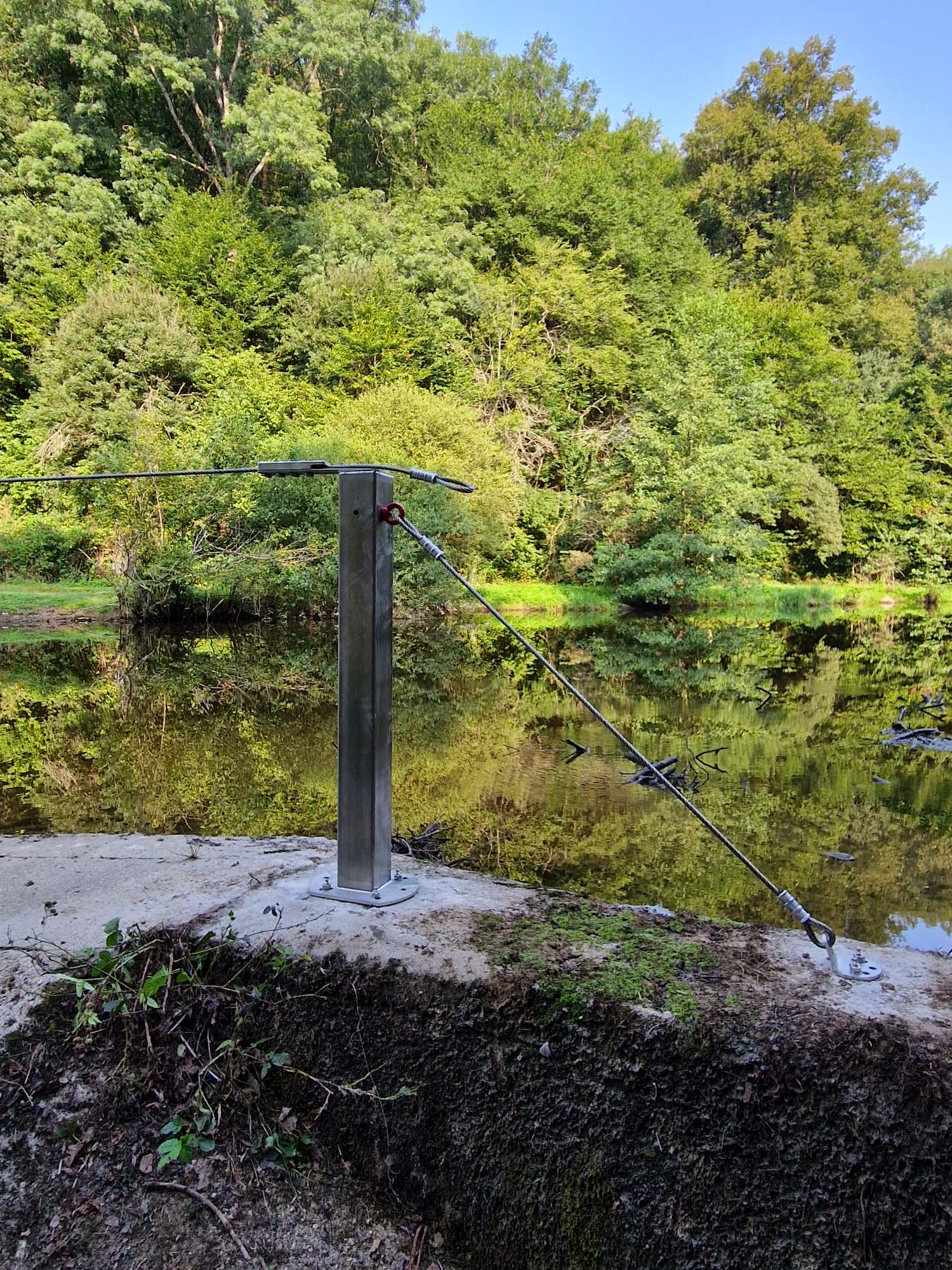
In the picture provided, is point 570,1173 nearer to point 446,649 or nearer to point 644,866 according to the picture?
point 644,866

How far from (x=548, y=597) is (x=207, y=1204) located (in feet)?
82.9

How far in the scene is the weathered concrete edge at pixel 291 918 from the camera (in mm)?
2553

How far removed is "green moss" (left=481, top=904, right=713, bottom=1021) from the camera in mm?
2463

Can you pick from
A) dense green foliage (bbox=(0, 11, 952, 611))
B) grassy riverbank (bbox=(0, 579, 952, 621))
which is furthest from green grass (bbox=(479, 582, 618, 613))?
dense green foliage (bbox=(0, 11, 952, 611))

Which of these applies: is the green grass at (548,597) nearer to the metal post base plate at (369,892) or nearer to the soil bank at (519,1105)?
the metal post base plate at (369,892)

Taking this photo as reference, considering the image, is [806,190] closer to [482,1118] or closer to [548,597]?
[548,597]

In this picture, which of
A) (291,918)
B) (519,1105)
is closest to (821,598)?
(291,918)

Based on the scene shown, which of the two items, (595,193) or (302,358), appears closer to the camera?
(302,358)

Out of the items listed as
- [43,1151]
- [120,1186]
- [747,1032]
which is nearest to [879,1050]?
[747,1032]

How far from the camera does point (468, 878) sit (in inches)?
145

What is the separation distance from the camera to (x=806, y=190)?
44.2 meters

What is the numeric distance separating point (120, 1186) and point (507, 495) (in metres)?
24.8

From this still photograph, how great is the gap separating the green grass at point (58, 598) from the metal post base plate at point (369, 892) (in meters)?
18.9

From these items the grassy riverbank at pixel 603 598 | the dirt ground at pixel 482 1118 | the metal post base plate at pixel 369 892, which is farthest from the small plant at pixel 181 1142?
the grassy riverbank at pixel 603 598
